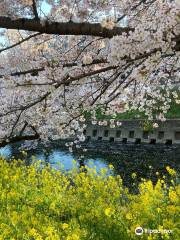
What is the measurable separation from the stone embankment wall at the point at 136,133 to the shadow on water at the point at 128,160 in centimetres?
163

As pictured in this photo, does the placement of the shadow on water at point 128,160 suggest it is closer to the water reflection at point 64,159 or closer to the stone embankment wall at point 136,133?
the water reflection at point 64,159

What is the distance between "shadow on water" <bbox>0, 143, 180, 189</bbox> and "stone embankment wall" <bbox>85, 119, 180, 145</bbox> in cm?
163

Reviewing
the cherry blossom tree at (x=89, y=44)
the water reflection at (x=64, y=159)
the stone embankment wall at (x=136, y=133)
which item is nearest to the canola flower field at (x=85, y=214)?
the cherry blossom tree at (x=89, y=44)

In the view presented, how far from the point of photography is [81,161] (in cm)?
2819

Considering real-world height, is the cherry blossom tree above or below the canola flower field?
above

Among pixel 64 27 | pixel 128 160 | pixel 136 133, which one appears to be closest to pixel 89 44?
pixel 64 27

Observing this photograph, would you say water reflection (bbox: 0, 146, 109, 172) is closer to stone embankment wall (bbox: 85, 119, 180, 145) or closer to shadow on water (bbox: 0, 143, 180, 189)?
shadow on water (bbox: 0, 143, 180, 189)

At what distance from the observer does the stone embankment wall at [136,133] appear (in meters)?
32.1

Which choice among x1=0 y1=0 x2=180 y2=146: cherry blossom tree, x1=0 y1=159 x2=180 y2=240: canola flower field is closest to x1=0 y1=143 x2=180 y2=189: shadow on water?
x1=0 y1=159 x2=180 y2=240: canola flower field

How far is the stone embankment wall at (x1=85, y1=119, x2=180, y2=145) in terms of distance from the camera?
3206cm

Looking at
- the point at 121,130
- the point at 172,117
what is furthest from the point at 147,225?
the point at 121,130

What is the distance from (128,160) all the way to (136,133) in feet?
A: 35.1

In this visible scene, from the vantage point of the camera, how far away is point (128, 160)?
2634 centimetres

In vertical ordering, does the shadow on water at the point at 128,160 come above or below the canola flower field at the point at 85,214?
below
